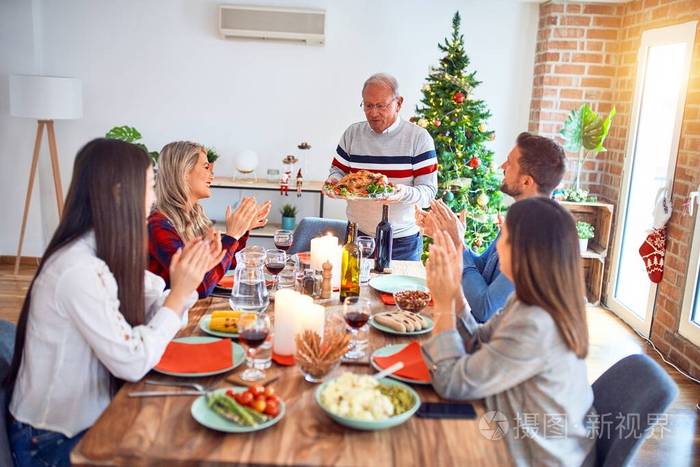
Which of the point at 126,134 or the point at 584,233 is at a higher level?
the point at 126,134

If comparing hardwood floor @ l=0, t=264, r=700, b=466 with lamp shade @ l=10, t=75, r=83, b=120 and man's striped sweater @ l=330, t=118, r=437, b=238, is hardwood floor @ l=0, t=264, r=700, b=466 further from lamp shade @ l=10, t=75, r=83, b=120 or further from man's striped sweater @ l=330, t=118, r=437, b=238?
man's striped sweater @ l=330, t=118, r=437, b=238

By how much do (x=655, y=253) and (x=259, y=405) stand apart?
3.40 metres

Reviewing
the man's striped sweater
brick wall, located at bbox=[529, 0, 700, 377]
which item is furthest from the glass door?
the man's striped sweater

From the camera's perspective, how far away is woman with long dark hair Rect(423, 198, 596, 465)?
1430 mm

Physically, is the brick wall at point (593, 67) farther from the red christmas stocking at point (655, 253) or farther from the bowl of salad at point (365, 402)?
the bowl of salad at point (365, 402)

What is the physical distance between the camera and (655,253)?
157 inches

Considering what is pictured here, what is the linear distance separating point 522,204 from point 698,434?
2.14 metres

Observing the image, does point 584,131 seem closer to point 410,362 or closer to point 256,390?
point 410,362

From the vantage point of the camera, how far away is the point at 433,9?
199 inches

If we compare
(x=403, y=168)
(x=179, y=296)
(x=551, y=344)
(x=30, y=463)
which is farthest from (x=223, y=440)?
(x=403, y=168)

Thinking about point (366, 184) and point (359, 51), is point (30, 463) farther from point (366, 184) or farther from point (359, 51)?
point (359, 51)

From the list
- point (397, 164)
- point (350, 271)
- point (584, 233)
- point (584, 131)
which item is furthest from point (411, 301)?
point (584, 131)

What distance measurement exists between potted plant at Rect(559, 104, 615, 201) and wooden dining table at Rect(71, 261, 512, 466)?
3646 mm

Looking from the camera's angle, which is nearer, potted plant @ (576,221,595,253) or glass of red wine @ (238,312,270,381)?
glass of red wine @ (238,312,270,381)
